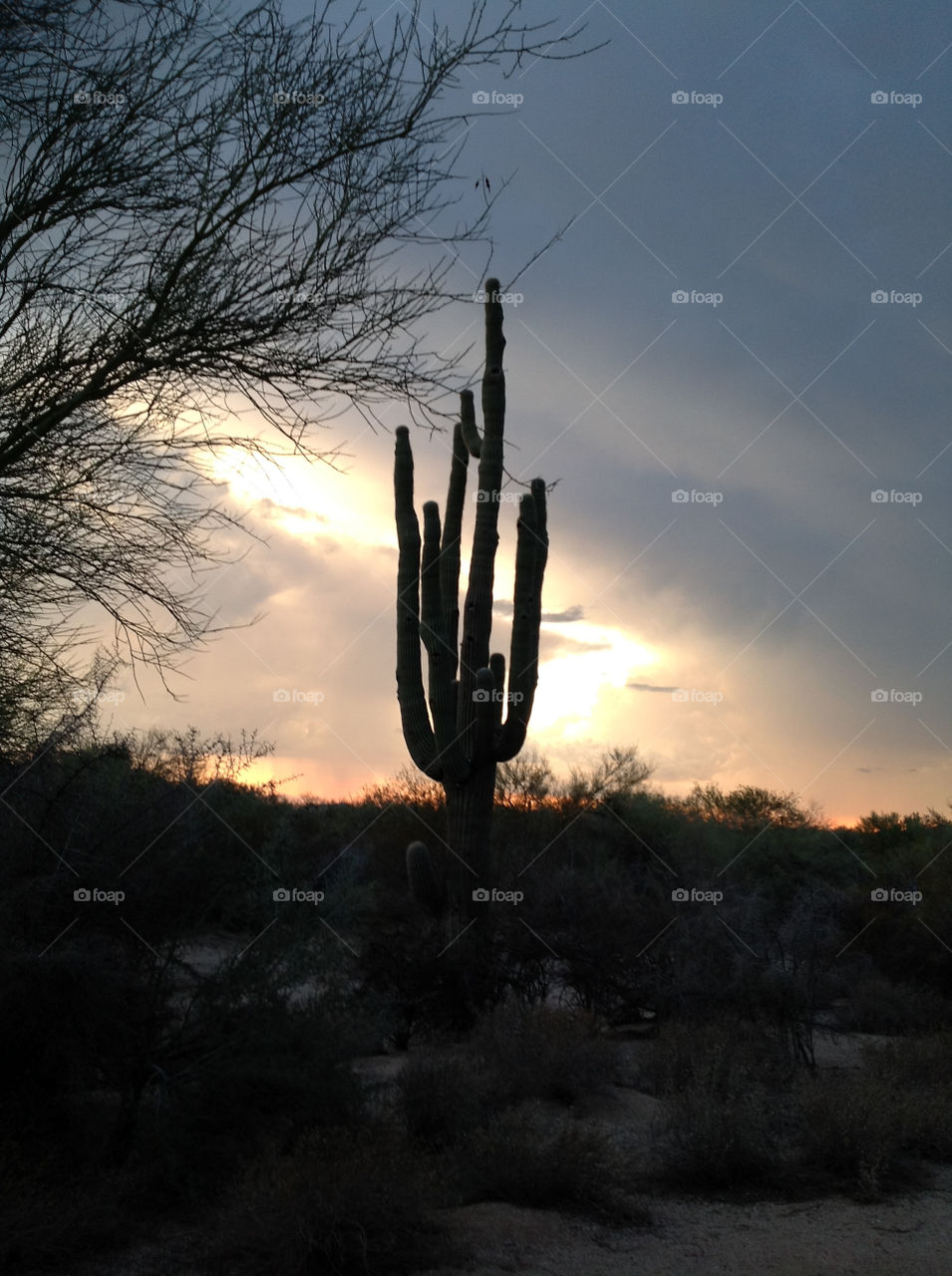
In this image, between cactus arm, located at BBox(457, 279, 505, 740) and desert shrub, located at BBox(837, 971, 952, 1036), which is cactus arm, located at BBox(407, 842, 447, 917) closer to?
cactus arm, located at BBox(457, 279, 505, 740)

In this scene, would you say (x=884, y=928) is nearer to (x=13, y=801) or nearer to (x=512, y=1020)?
(x=512, y=1020)

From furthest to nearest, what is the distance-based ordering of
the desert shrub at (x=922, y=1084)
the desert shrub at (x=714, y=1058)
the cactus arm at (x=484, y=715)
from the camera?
1. the cactus arm at (x=484, y=715)
2. the desert shrub at (x=714, y=1058)
3. the desert shrub at (x=922, y=1084)

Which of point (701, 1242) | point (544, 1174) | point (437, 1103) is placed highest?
point (437, 1103)

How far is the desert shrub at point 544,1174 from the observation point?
7301 mm

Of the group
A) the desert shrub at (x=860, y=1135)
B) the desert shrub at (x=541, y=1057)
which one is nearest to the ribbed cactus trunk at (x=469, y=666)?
the desert shrub at (x=541, y=1057)

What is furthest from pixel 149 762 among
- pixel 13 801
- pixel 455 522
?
pixel 455 522

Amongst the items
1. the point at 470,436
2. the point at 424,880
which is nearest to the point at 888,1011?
the point at 424,880
